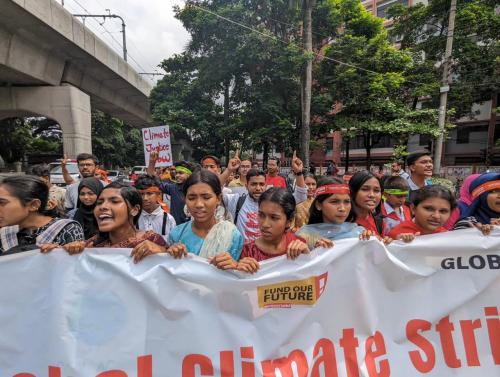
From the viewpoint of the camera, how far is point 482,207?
2.35 m

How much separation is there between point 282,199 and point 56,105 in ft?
46.3

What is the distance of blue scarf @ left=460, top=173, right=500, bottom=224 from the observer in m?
2.29

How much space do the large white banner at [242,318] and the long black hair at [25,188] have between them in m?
0.39

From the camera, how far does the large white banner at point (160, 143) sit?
5258mm

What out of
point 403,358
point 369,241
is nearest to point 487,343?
point 403,358

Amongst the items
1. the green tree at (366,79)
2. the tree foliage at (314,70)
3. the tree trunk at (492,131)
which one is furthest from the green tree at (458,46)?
the tree trunk at (492,131)

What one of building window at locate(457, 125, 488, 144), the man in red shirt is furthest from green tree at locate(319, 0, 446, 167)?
building window at locate(457, 125, 488, 144)

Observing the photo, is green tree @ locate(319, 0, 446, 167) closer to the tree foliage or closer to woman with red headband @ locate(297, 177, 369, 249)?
the tree foliage

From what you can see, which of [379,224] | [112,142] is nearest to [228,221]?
[379,224]

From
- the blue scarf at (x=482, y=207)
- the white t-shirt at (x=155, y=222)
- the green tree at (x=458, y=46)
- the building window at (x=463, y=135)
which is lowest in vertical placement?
the white t-shirt at (x=155, y=222)

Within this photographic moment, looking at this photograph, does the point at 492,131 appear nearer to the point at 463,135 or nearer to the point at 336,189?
the point at 463,135

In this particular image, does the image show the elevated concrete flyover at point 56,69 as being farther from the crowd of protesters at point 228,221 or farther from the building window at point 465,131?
the building window at point 465,131

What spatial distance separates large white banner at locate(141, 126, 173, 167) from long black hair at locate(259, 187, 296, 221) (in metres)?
3.57

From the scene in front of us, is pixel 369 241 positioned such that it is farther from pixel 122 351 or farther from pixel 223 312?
pixel 122 351
